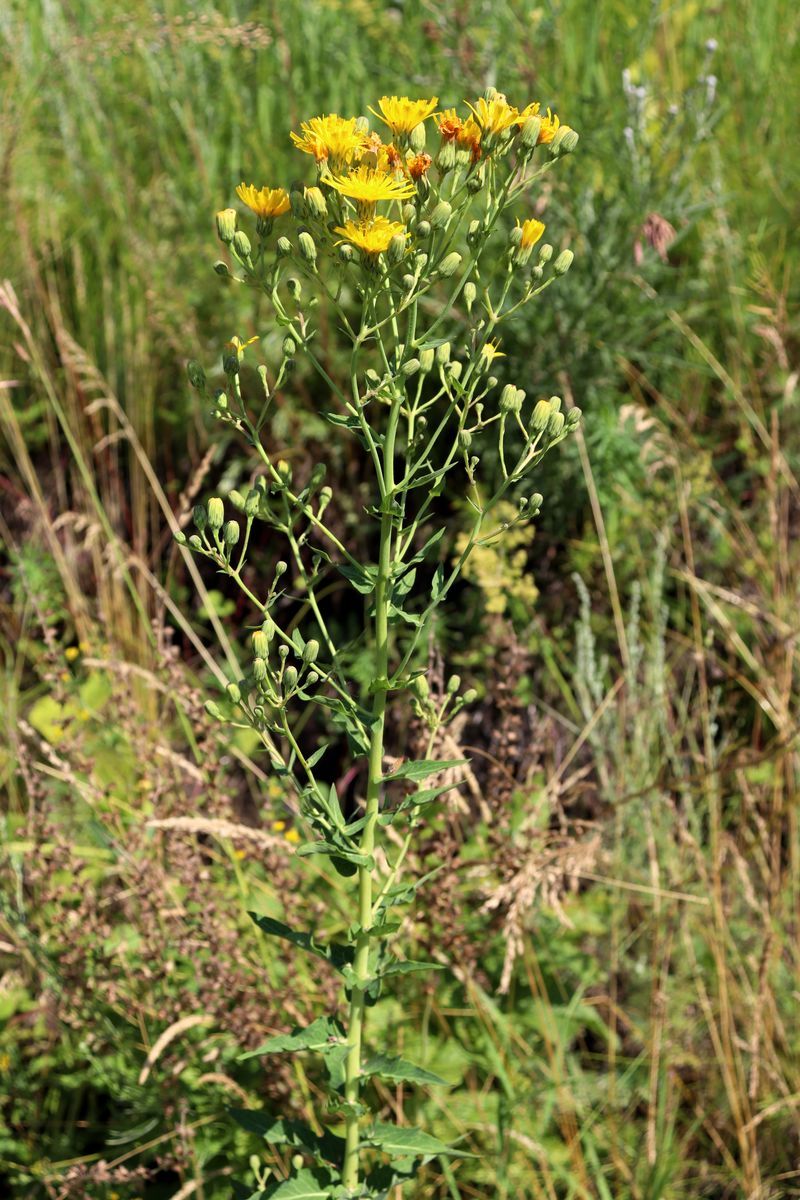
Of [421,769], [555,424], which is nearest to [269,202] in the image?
[555,424]

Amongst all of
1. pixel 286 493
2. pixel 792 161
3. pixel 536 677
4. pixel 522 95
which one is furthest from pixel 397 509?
pixel 792 161

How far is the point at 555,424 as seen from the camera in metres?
1.28

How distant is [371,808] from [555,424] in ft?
1.51

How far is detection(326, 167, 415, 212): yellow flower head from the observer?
3.81 feet

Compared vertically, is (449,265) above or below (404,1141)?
above

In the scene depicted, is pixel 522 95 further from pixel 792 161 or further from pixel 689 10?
pixel 689 10

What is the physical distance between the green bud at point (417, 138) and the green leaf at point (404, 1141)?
1058mm

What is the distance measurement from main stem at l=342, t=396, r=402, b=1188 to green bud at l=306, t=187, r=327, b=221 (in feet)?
0.65

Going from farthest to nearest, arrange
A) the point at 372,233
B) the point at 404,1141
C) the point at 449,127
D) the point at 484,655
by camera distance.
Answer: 1. the point at 484,655
2. the point at 404,1141
3. the point at 449,127
4. the point at 372,233

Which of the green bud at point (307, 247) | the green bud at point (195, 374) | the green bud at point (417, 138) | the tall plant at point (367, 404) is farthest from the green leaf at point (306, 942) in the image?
the green bud at point (417, 138)

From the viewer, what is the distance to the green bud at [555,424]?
1.27m

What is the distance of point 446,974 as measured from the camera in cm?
223

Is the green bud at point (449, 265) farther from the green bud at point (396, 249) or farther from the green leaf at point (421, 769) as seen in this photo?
the green leaf at point (421, 769)

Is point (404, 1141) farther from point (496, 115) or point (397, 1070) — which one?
point (496, 115)
